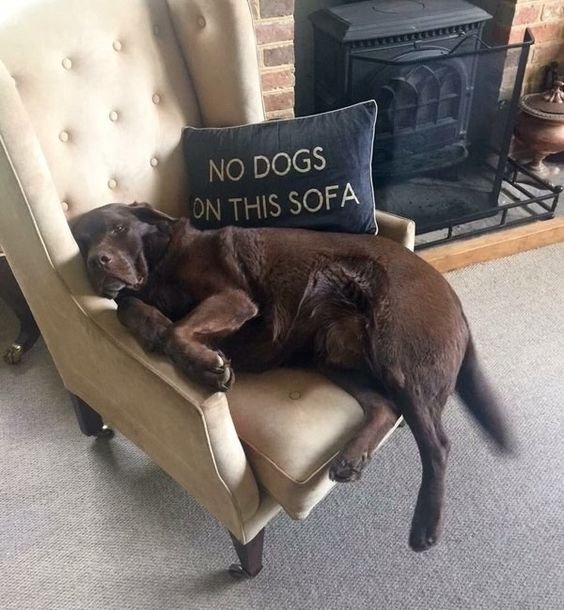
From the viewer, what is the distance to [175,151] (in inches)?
63.5

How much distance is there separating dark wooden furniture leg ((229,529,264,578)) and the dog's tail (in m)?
0.58

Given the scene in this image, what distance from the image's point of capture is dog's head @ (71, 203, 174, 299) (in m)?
1.30

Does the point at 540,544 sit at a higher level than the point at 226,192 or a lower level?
lower

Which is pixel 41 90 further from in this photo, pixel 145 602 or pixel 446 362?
pixel 145 602

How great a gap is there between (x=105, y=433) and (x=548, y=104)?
7.17 ft

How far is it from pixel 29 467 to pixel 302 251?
40.9 inches

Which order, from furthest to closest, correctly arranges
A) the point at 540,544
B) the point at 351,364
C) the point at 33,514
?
the point at 33,514 → the point at 540,544 → the point at 351,364

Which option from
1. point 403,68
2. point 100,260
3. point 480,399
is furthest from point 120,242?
point 403,68

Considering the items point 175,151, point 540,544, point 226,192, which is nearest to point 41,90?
point 175,151

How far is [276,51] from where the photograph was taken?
2096 millimetres

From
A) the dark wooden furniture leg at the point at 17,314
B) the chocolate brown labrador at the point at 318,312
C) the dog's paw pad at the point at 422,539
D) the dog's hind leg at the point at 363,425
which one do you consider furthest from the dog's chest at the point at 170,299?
the dark wooden furniture leg at the point at 17,314

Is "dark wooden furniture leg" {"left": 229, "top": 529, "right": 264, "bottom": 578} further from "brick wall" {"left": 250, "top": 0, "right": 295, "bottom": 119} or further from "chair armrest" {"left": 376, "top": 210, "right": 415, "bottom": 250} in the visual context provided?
"brick wall" {"left": 250, "top": 0, "right": 295, "bottom": 119}

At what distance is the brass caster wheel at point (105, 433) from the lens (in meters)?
1.83

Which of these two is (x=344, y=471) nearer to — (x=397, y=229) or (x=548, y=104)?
(x=397, y=229)
